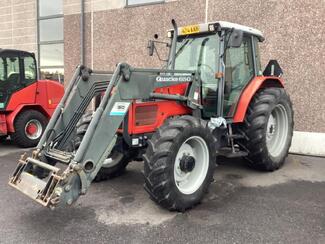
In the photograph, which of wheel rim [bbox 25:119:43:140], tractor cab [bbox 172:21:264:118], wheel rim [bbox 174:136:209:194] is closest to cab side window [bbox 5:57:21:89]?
wheel rim [bbox 25:119:43:140]

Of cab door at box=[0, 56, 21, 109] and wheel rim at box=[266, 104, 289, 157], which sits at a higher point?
cab door at box=[0, 56, 21, 109]

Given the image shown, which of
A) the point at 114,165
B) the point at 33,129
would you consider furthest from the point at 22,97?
the point at 114,165

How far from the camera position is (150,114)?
14.6ft

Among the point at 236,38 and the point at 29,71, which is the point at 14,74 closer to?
the point at 29,71

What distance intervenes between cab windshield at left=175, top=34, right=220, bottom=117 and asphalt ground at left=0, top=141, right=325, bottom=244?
4.02 feet

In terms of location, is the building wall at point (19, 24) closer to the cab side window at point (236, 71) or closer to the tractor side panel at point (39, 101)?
the tractor side panel at point (39, 101)

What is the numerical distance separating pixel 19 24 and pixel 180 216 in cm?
1160

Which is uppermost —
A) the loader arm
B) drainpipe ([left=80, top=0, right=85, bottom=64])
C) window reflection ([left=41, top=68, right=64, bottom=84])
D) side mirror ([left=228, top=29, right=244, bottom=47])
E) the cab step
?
drainpipe ([left=80, top=0, right=85, bottom=64])

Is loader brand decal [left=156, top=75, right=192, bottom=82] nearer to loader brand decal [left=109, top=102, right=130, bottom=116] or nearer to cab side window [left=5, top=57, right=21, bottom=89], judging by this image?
loader brand decal [left=109, top=102, right=130, bottom=116]

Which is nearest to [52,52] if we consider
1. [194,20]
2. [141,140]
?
[194,20]

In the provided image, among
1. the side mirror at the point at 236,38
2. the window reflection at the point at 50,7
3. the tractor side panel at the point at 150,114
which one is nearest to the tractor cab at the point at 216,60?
the side mirror at the point at 236,38

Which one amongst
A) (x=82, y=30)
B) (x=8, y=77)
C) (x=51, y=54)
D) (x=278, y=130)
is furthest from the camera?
(x=51, y=54)

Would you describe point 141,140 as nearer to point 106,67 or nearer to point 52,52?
point 106,67

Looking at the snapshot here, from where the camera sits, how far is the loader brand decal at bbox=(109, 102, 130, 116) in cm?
388
